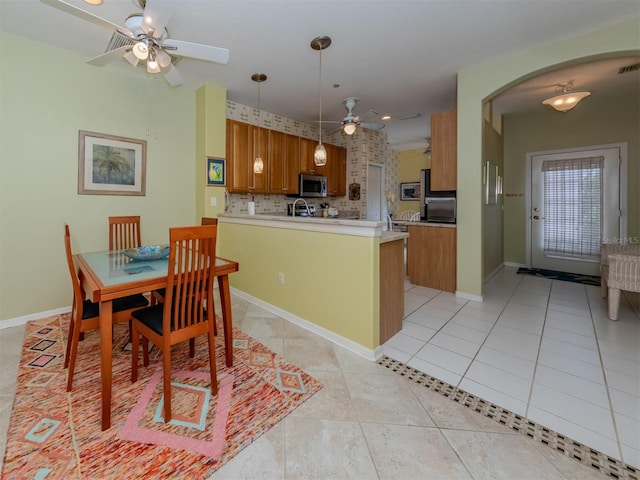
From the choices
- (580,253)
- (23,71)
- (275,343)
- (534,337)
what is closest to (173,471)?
(275,343)

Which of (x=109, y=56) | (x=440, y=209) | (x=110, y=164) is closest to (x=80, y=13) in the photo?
(x=109, y=56)

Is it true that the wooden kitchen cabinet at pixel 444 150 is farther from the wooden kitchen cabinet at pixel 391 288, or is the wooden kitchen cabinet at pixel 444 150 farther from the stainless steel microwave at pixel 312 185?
the stainless steel microwave at pixel 312 185

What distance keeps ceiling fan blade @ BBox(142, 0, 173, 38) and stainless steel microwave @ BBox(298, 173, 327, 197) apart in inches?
128

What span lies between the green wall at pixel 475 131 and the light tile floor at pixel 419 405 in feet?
2.61

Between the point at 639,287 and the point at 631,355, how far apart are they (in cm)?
93

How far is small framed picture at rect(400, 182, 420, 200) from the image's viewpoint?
7991 mm

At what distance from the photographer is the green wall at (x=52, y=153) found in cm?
267

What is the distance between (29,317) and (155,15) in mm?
3144

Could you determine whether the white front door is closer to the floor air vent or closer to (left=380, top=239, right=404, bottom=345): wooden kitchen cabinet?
the floor air vent

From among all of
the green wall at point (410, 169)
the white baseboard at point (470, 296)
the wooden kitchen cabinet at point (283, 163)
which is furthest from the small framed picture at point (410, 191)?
the white baseboard at point (470, 296)

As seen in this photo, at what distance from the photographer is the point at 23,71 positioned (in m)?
2.68

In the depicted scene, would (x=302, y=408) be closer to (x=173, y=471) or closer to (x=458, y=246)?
(x=173, y=471)

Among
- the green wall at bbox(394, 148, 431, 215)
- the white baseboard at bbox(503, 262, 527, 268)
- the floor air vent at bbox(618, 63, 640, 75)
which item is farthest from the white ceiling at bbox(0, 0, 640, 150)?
the green wall at bbox(394, 148, 431, 215)

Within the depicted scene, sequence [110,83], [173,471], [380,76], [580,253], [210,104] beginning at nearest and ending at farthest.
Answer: [173,471] → [110,83] → [380,76] → [210,104] → [580,253]
